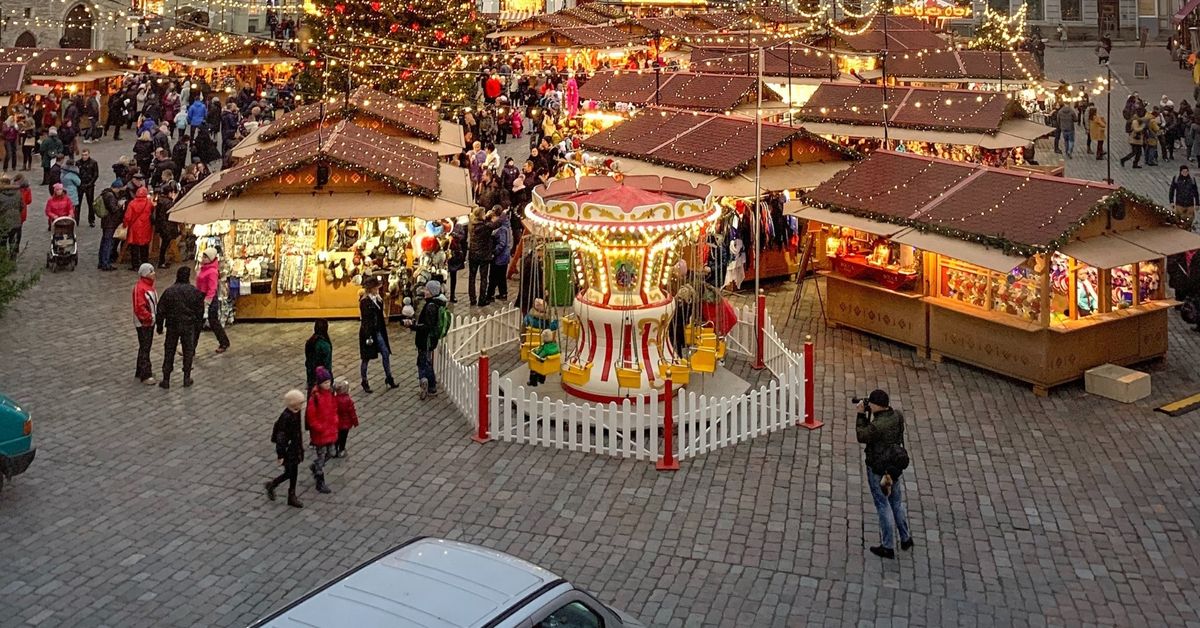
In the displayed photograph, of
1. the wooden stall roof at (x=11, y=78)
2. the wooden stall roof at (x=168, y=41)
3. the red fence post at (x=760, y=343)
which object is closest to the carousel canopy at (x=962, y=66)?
the red fence post at (x=760, y=343)

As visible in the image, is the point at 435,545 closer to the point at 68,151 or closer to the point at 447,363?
the point at 447,363

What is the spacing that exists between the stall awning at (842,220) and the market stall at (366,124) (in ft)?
27.8

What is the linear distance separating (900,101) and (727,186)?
750 cm

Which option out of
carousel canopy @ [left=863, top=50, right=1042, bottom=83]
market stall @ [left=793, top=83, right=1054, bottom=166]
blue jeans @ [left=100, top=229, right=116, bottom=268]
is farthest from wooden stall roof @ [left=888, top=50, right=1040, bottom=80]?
blue jeans @ [left=100, top=229, right=116, bottom=268]

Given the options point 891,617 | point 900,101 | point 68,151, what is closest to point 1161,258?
point 891,617

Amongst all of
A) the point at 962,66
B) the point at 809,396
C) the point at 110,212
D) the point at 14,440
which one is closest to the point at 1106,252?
the point at 809,396

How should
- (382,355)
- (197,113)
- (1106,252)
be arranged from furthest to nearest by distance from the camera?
(197,113)
(382,355)
(1106,252)

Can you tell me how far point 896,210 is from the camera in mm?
16031

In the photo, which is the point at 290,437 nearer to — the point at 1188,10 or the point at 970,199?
the point at 970,199

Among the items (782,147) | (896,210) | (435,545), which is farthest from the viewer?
(782,147)

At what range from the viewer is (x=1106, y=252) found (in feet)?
46.3

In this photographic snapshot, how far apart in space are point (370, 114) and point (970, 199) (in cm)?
1259

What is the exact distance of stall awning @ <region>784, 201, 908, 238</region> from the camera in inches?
621

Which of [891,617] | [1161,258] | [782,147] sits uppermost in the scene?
[782,147]
